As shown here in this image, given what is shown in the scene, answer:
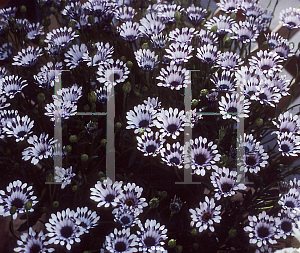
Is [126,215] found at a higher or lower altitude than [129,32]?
lower

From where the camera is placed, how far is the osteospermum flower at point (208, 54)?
73cm

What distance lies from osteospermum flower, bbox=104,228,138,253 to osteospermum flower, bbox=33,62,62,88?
38 cm

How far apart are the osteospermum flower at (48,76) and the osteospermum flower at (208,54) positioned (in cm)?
34

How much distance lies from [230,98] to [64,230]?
17.3 inches

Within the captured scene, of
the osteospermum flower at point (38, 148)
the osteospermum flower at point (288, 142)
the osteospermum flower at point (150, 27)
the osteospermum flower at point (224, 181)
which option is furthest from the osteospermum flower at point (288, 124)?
the osteospermum flower at point (38, 148)

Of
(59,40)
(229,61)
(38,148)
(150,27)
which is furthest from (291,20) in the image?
(38,148)

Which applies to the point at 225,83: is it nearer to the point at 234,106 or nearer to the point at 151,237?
the point at 234,106

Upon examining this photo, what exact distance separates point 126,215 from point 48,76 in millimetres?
390

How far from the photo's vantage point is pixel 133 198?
60cm

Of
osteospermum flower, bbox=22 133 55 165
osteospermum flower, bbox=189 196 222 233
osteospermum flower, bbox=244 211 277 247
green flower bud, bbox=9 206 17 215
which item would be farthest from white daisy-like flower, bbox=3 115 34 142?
osteospermum flower, bbox=244 211 277 247

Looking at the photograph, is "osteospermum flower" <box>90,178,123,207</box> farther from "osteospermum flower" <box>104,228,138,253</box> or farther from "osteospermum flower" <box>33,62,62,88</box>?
"osteospermum flower" <box>33,62,62,88</box>

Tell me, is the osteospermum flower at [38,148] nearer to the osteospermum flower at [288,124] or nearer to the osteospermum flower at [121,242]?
the osteospermum flower at [121,242]

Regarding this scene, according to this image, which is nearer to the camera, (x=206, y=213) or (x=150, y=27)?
(x=206, y=213)

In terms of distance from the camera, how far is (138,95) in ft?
2.44
